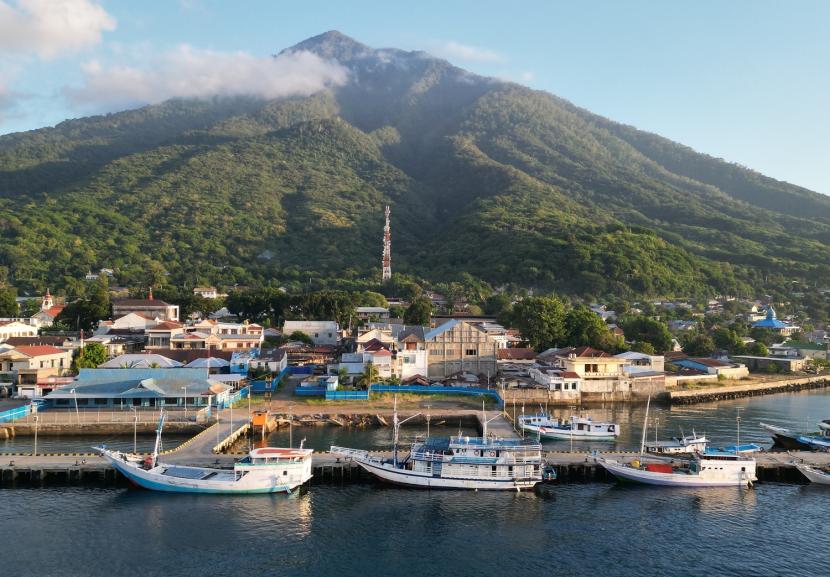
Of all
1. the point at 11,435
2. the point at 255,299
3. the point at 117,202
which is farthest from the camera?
the point at 117,202

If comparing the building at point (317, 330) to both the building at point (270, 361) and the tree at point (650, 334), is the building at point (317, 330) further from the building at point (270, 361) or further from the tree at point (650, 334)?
the tree at point (650, 334)

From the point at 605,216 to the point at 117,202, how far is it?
13392 centimetres

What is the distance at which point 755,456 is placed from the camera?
3900 cm

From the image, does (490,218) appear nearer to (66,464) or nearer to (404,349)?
(404,349)

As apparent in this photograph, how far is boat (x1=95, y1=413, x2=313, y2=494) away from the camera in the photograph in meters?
33.2

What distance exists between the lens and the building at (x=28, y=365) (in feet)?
178

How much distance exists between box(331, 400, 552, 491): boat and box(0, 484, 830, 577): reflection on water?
Answer: 1.98 feet

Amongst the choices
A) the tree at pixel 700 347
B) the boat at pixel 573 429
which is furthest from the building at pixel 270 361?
the tree at pixel 700 347

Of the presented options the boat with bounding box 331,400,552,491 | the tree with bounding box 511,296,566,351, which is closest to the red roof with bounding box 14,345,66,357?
the boat with bounding box 331,400,552,491

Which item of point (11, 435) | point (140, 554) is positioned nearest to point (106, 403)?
point (11, 435)

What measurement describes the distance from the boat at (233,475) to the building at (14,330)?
4495 centimetres

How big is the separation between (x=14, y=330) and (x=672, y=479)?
6917 centimetres

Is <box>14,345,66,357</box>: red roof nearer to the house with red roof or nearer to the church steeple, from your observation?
the house with red roof

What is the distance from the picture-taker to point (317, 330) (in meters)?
81.2
